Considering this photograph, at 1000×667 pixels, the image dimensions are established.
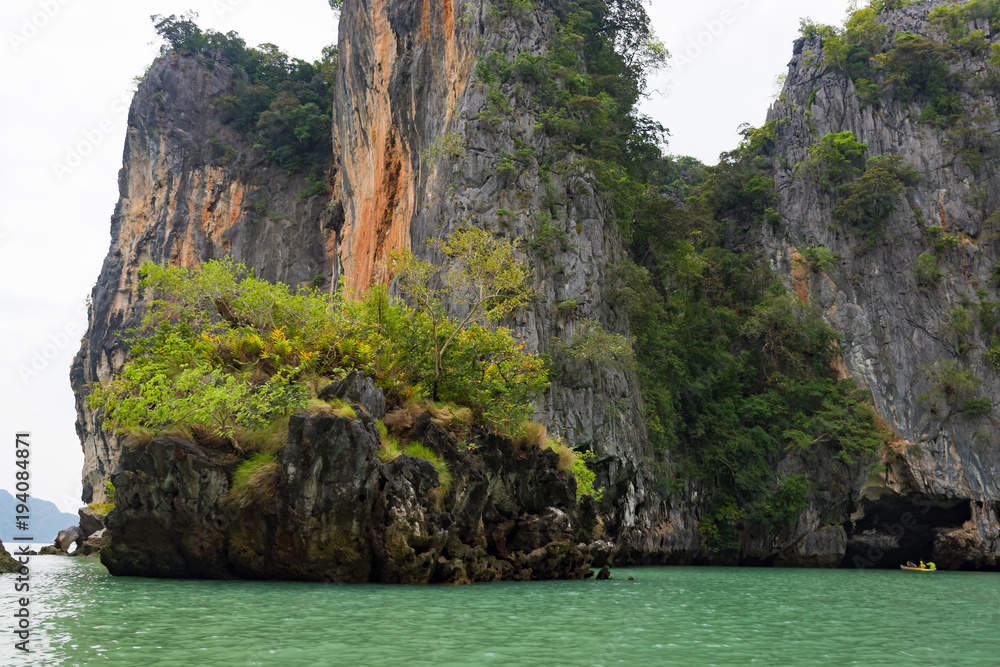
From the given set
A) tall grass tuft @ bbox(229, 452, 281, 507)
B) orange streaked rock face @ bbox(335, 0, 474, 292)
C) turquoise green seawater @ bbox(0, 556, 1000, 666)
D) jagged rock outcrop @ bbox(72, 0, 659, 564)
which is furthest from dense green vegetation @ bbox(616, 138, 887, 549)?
tall grass tuft @ bbox(229, 452, 281, 507)

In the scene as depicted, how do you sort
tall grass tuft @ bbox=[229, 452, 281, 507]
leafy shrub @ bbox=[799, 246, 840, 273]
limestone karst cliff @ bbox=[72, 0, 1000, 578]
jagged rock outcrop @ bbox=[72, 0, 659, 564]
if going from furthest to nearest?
leafy shrub @ bbox=[799, 246, 840, 273] < limestone karst cliff @ bbox=[72, 0, 1000, 578] < jagged rock outcrop @ bbox=[72, 0, 659, 564] < tall grass tuft @ bbox=[229, 452, 281, 507]

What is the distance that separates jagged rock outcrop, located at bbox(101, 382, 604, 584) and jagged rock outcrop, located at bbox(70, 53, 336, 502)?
94.1 feet

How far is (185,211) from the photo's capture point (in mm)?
44219

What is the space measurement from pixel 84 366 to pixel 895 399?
46039mm

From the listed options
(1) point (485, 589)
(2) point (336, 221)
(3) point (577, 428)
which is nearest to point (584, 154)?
(3) point (577, 428)

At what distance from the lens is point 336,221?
134ft

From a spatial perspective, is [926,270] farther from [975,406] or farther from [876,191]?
[975,406]

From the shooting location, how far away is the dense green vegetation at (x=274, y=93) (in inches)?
1719

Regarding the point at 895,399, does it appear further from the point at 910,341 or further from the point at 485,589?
the point at 485,589

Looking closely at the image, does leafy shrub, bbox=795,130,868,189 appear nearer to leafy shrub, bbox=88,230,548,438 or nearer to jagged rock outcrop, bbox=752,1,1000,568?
jagged rock outcrop, bbox=752,1,1000,568

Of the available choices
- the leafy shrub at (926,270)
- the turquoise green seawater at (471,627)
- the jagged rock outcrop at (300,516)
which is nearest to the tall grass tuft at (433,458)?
the jagged rock outcrop at (300,516)

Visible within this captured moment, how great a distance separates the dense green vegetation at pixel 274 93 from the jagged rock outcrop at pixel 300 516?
32810 millimetres

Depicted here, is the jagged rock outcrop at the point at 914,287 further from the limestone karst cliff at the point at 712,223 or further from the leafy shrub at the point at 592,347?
the leafy shrub at the point at 592,347

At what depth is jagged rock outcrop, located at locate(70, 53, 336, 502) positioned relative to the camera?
43.2m
